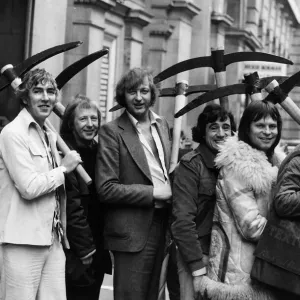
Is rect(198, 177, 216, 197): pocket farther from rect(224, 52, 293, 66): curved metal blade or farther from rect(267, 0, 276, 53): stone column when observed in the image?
rect(267, 0, 276, 53): stone column

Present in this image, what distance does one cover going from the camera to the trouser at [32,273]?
247 inches

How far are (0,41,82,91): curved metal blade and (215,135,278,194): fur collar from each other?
1.18 metres

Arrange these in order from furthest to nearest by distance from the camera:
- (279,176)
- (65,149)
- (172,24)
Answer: (172,24) → (65,149) → (279,176)

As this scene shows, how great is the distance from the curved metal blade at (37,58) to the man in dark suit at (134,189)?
0.47 metres

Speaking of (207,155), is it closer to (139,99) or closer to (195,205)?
(195,205)

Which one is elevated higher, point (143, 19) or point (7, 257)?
point (143, 19)

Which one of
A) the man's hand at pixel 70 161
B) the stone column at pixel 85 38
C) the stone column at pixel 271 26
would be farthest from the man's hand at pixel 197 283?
the stone column at pixel 271 26

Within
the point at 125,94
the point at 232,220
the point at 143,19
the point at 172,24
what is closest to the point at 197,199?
the point at 232,220

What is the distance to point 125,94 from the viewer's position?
7027 mm

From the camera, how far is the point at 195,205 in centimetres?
659

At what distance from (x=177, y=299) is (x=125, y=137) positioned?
1.83 meters

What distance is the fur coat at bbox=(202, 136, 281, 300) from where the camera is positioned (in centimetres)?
630

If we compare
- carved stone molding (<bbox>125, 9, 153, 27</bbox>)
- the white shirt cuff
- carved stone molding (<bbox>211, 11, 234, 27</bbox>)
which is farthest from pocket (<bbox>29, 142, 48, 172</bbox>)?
carved stone molding (<bbox>211, 11, 234, 27</bbox>)

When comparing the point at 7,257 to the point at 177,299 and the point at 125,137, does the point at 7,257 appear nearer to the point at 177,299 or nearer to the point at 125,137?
the point at 125,137
